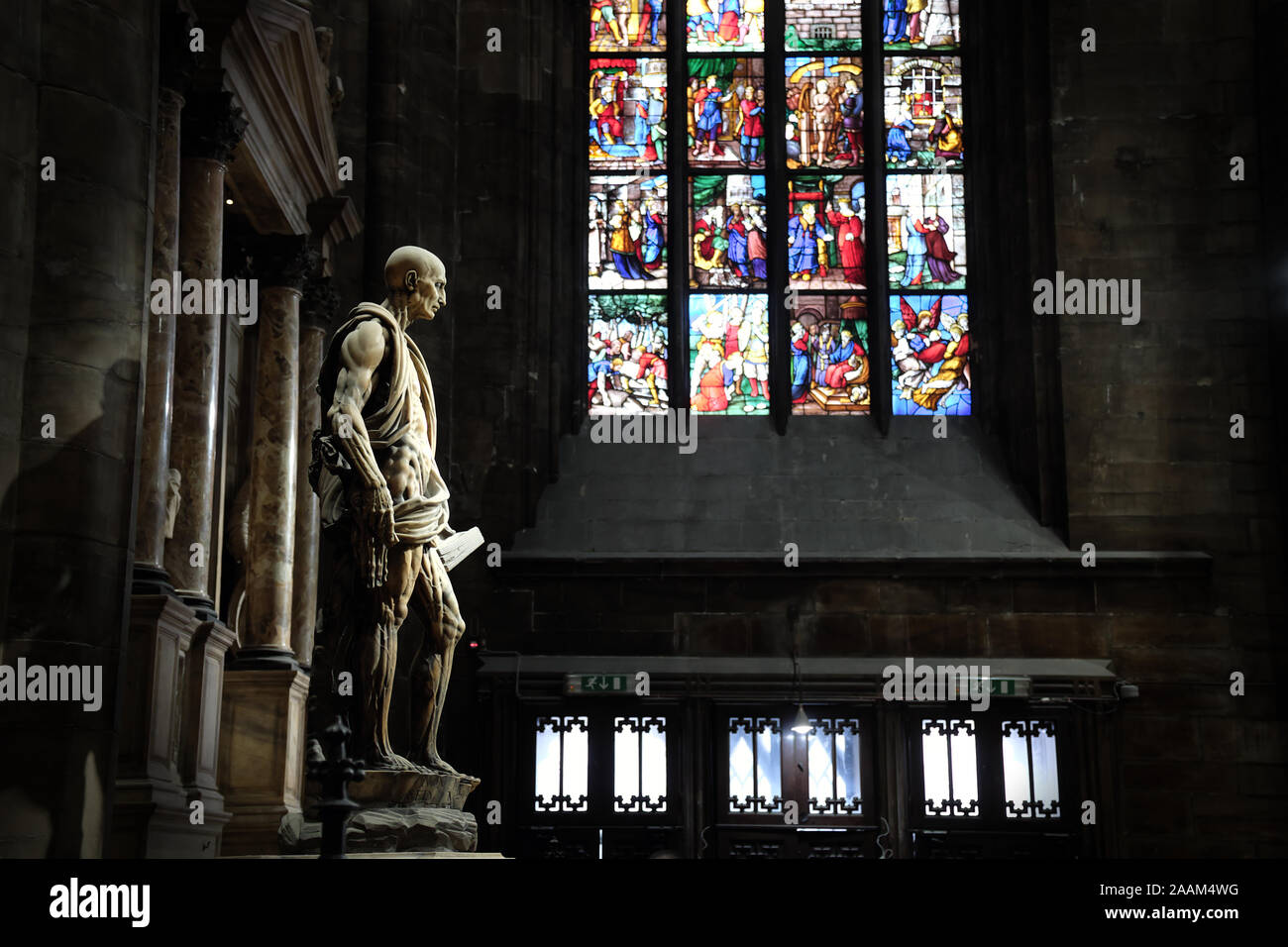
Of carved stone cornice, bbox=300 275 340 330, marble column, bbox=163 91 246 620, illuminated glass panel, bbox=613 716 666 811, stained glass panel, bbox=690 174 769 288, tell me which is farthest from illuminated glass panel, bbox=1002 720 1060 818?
marble column, bbox=163 91 246 620

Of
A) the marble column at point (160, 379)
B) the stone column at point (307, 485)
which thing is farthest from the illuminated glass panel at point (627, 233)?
the marble column at point (160, 379)

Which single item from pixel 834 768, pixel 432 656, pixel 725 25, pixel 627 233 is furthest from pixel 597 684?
pixel 725 25

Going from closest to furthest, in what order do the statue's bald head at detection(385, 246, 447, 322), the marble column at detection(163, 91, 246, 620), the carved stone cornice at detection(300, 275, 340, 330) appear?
the statue's bald head at detection(385, 246, 447, 322) < the marble column at detection(163, 91, 246, 620) < the carved stone cornice at detection(300, 275, 340, 330)

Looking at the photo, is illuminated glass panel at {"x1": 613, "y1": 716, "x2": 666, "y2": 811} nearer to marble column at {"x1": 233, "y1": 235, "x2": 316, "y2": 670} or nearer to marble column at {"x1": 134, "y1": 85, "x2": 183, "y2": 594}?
marble column at {"x1": 233, "y1": 235, "x2": 316, "y2": 670}

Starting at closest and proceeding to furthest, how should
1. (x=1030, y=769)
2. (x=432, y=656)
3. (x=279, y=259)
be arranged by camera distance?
1. (x=432, y=656)
2. (x=279, y=259)
3. (x=1030, y=769)

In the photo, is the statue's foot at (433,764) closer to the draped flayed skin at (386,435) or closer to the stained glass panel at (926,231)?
the draped flayed skin at (386,435)

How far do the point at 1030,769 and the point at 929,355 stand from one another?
176 inches

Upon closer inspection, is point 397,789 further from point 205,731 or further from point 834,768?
point 834,768

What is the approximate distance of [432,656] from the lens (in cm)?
909

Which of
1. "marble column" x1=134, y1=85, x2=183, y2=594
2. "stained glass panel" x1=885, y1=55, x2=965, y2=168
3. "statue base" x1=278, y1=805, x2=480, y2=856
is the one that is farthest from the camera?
"stained glass panel" x1=885, y1=55, x2=965, y2=168

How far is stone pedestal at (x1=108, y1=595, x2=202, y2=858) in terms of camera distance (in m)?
9.55

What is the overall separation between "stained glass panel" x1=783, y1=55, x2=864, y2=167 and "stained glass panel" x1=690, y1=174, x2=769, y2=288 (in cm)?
59

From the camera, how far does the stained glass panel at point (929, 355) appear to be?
17.9 metres
